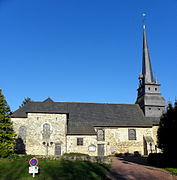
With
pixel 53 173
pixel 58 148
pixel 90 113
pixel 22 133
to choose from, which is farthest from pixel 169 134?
pixel 22 133

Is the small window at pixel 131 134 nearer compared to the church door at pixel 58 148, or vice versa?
the church door at pixel 58 148

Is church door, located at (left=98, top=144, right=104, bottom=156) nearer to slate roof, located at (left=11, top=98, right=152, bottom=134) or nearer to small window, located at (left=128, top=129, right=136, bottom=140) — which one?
slate roof, located at (left=11, top=98, right=152, bottom=134)

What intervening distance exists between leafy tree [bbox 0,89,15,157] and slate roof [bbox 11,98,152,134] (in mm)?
6225

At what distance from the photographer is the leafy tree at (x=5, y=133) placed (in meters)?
19.2

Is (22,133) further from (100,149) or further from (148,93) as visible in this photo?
(148,93)

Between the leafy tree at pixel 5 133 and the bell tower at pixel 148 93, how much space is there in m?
22.0

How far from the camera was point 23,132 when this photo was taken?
28.7m

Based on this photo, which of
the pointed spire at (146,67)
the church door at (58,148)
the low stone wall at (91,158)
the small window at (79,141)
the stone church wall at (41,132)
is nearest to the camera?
the low stone wall at (91,158)

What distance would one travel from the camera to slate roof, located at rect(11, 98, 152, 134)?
28.5 meters

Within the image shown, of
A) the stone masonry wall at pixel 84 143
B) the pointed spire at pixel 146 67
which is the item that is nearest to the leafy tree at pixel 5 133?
the stone masonry wall at pixel 84 143

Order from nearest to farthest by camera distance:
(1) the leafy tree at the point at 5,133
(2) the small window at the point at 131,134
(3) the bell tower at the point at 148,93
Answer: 1. (1) the leafy tree at the point at 5,133
2. (2) the small window at the point at 131,134
3. (3) the bell tower at the point at 148,93

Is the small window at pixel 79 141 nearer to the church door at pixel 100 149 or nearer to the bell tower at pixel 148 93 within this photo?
the church door at pixel 100 149

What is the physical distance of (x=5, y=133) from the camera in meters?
20.0

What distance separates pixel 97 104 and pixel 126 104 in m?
5.33
